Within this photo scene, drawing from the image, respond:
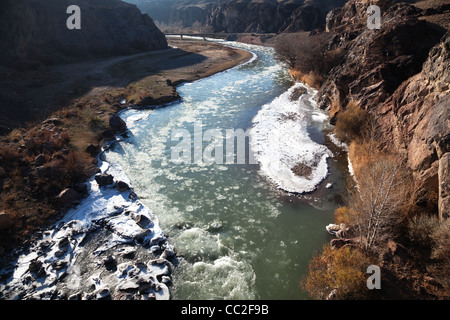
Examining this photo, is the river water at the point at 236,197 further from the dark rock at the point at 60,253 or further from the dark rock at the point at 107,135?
the dark rock at the point at 60,253

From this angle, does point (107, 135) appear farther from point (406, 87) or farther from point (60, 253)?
point (406, 87)

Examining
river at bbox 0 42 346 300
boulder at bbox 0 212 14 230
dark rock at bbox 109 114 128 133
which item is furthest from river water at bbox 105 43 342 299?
boulder at bbox 0 212 14 230

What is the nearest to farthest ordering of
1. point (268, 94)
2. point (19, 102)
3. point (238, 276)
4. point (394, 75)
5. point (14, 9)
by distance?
point (238, 276), point (394, 75), point (19, 102), point (268, 94), point (14, 9)

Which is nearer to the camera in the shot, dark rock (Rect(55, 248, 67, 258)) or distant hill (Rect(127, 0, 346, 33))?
dark rock (Rect(55, 248, 67, 258))

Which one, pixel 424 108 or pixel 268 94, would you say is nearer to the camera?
pixel 424 108

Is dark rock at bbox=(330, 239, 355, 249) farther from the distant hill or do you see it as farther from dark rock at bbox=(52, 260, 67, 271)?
the distant hill

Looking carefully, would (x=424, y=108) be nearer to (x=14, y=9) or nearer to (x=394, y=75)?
(x=394, y=75)

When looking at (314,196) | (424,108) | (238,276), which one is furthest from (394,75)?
(238,276)
